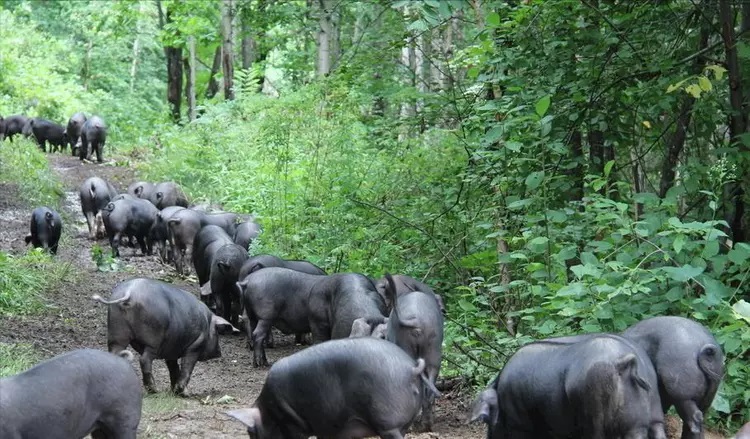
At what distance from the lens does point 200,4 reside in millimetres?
28734

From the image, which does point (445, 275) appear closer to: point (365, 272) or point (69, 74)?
point (365, 272)

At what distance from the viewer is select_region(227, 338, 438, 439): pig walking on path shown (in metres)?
5.91

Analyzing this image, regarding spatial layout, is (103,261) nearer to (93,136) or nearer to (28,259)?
(28,259)

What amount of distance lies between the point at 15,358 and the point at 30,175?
12.8 m

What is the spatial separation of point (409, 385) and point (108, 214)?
1167cm

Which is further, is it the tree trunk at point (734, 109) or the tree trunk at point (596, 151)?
the tree trunk at point (596, 151)

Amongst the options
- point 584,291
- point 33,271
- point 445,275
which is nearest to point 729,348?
point 584,291

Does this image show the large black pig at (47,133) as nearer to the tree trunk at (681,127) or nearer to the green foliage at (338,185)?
the green foliage at (338,185)

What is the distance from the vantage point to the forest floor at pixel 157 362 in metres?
7.60

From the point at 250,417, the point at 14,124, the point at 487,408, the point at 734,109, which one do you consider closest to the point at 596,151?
the point at 734,109

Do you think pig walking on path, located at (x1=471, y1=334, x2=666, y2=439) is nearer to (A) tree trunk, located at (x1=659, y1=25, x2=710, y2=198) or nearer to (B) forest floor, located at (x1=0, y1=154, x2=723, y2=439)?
(B) forest floor, located at (x1=0, y1=154, x2=723, y2=439)

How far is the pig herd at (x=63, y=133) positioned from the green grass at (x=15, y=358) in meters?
17.2

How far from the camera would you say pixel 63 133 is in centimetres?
2952

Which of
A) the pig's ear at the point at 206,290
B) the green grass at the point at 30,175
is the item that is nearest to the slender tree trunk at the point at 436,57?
the pig's ear at the point at 206,290
